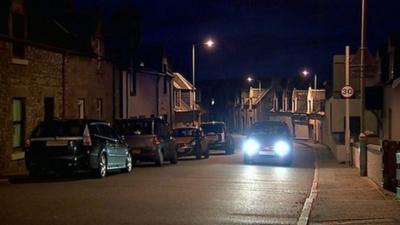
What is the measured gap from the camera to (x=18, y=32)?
24.9 metres

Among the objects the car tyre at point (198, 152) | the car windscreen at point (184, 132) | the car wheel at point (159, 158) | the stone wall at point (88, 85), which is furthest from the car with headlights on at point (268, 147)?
the stone wall at point (88, 85)

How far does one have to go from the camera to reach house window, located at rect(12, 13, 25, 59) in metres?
24.1

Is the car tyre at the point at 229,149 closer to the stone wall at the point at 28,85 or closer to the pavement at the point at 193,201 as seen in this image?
the stone wall at the point at 28,85

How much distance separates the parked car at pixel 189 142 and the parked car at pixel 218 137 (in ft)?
19.9

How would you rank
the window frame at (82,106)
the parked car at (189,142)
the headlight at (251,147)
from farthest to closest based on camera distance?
the parked car at (189,142) < the window frame at (82,106) < the headlight at (251,147)

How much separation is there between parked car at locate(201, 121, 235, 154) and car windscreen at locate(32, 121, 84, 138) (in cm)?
2214

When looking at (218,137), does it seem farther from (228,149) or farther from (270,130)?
(270,130)

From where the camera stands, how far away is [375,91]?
34.2 meters

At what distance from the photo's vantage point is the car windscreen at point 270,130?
101 feet

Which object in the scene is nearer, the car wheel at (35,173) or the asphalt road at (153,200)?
the asphalt road at (153,200)

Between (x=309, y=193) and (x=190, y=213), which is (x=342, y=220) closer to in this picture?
(x=190, y=213)

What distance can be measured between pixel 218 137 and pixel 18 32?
755 inches

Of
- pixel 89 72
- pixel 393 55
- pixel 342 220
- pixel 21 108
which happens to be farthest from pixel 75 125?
pixel 393 55

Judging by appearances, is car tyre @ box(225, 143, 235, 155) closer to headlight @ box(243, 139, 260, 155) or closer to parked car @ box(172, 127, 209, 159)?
parked car @ box(172, 127, 209, 159)
